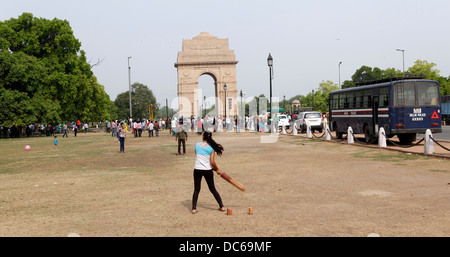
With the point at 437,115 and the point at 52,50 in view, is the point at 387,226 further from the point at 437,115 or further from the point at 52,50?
the point at 52,50

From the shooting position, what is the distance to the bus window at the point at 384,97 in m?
20.6

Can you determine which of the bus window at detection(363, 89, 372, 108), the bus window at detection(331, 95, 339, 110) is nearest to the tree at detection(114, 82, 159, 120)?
the bus window at detection(331, 95, 339, 110)

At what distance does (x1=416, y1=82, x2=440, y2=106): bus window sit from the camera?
2034 centimetres

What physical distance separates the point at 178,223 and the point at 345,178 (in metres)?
5.93

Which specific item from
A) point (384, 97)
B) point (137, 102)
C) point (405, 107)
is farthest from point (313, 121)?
point (137, 102)

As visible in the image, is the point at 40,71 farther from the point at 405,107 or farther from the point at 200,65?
the point at 405,107

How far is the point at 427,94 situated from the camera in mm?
20422

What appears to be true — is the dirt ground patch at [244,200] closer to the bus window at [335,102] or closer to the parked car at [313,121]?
the bus window at [335,102]

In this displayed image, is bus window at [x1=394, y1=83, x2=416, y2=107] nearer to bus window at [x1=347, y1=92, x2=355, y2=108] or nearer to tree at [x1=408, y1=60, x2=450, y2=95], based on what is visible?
bus window at [x1=347, y1=92, x2=355, y2=108]

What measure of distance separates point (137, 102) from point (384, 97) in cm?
11624

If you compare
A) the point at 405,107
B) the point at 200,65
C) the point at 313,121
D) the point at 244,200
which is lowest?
the point at 244,200

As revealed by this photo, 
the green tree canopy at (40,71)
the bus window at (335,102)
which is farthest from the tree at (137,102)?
the bus window at (335,102)

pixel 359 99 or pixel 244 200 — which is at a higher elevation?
pixel 359 99

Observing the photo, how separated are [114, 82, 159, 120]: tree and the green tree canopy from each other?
75.6 metres
